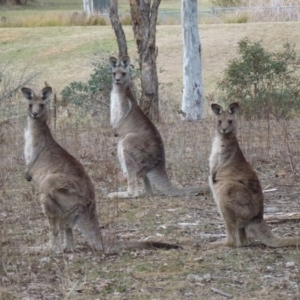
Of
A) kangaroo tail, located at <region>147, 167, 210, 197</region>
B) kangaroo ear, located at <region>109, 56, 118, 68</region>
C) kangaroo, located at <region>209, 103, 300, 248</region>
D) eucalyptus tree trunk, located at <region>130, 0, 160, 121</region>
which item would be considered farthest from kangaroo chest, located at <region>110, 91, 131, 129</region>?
eucalyptus tree trunk, located at <region>130, 0, 160, 121</region>

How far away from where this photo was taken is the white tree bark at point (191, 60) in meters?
17.1

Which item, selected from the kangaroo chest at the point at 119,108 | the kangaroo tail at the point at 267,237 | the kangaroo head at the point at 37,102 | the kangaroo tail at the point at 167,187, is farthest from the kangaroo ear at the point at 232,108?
the kangaroo chest at the point at 119,108

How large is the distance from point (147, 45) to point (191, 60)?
213cm

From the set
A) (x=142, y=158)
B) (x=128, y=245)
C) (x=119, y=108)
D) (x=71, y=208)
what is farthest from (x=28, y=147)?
(x=119, y=108)

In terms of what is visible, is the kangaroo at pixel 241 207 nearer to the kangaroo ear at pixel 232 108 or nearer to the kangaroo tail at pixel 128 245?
the kangaroo tail at pixel 128 245

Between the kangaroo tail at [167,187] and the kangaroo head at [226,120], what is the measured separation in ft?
4.34

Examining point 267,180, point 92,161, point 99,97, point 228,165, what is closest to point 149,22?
point 99,97

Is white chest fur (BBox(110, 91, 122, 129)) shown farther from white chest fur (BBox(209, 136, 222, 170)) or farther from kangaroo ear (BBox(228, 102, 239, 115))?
white chest fur (BBox(209, 136, 222, 170))

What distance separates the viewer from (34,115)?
794 cm

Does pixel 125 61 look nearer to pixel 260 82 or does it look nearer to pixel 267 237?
pixel 267 237

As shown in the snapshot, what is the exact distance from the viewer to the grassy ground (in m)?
5.90

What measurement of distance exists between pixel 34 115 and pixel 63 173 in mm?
1241

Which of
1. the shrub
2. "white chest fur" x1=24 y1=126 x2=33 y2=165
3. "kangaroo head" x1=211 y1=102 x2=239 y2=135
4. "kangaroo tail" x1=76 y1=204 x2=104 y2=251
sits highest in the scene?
"kangaroo head" x1=211 y1=102 x2=239 y2=135

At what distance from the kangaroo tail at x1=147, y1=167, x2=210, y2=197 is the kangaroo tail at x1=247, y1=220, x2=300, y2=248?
2298 mm
